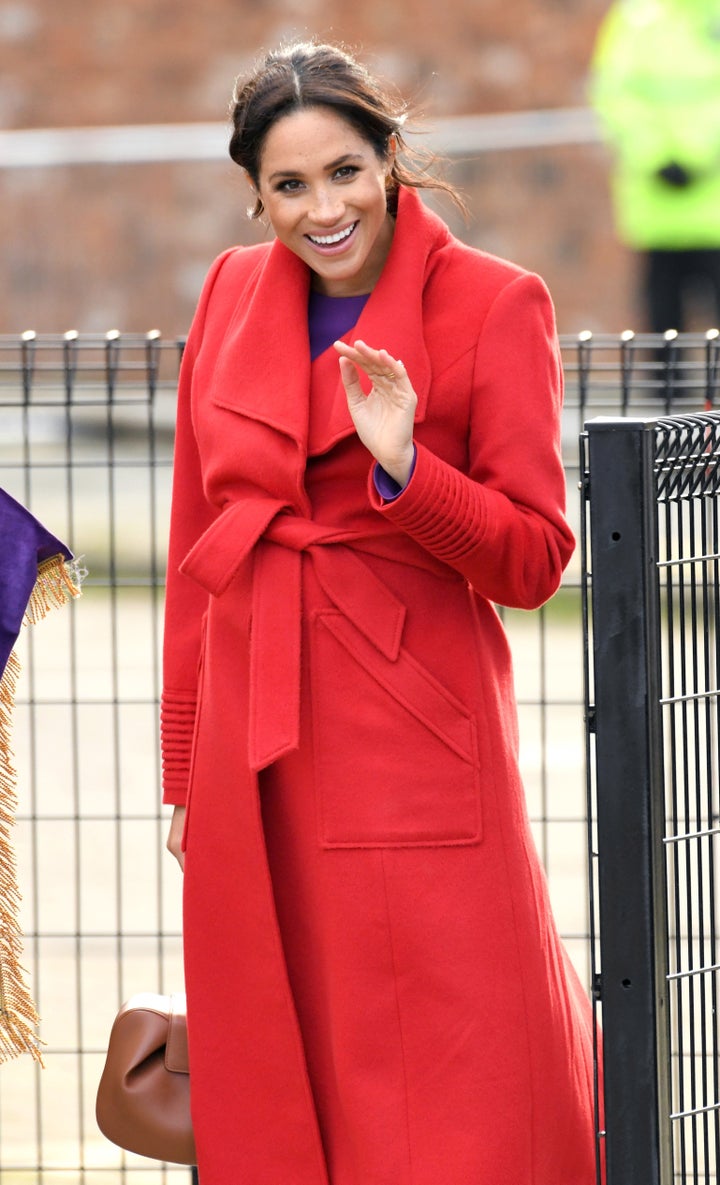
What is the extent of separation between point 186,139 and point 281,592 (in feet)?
31.7

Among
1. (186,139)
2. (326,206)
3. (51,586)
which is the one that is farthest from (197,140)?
(326,206)

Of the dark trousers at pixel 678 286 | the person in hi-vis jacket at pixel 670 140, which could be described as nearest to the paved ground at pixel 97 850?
the dark trousers at pixel 678 286

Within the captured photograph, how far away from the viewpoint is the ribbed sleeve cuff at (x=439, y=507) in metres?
2.44

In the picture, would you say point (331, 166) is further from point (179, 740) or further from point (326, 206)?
point (179, 740)

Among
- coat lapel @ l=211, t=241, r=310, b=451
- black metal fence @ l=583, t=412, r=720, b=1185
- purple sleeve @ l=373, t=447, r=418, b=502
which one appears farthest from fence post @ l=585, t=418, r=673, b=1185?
coat lapel @ l=211, t=241, r=310, b=451

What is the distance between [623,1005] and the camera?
93.7 inches

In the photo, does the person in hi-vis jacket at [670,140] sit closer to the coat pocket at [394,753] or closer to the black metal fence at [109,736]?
the black metal fence at [109,736]

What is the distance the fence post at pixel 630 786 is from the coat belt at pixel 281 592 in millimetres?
334

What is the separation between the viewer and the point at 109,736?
6.93 meters

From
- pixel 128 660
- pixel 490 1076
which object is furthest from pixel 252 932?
pixel 128 660

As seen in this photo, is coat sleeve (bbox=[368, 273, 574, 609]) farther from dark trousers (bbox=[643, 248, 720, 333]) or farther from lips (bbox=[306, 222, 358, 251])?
dark trousers (bbox=[643, 248, 720, 333])

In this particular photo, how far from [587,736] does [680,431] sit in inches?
15.3

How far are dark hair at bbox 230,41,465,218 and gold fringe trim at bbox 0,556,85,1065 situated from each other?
0.70m

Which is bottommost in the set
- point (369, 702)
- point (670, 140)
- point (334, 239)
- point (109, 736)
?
point (109, 736)
